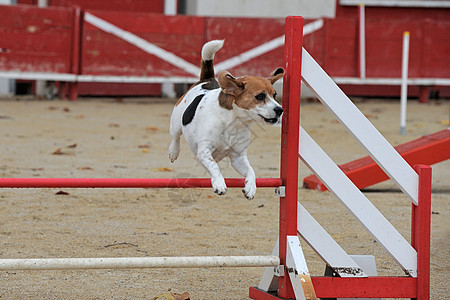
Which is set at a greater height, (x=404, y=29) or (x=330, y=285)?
(x=404, y=29)

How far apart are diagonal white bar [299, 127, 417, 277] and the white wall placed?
32.5 ft

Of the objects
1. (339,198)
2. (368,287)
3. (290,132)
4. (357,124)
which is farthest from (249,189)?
(368,287)

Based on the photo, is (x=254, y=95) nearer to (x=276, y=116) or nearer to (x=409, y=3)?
(x=276, y=116)

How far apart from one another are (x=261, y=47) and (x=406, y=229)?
766cm

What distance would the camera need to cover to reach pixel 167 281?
3.67m

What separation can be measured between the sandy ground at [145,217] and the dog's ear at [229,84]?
0.91 m

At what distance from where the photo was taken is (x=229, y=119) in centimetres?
311

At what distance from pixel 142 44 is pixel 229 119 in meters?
8.86

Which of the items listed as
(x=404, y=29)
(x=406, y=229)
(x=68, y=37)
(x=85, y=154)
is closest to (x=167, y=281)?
(x=406, y=229)

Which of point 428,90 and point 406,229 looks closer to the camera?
point 406,229

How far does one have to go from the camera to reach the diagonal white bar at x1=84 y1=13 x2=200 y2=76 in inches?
456

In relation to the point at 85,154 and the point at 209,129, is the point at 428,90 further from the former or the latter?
the point at 209,129

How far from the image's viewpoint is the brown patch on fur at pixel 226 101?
10.2 feet

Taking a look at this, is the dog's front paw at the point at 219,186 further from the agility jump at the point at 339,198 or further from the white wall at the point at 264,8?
the white wall at the point at 264,8
